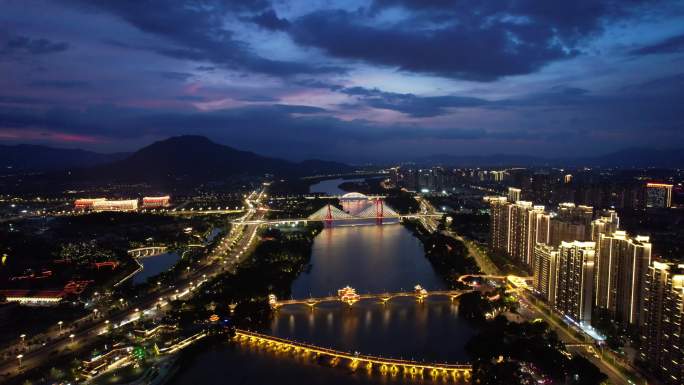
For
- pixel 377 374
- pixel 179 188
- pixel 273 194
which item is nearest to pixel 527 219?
pixel 377 374

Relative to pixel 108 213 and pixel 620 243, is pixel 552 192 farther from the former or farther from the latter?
pixel 108 213

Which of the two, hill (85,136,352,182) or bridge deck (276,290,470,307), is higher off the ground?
hill (85,136,352,182)

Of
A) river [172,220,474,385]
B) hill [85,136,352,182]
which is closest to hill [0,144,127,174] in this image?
hill [85,136,352,182]

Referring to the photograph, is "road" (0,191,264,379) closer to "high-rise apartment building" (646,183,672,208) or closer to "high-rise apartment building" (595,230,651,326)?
"high-rise apartment building" (595,230,651,326)

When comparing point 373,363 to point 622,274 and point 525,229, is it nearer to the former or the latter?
A: point 622,274

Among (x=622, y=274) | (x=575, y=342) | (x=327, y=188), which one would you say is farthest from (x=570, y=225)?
(x=327, y=188)
